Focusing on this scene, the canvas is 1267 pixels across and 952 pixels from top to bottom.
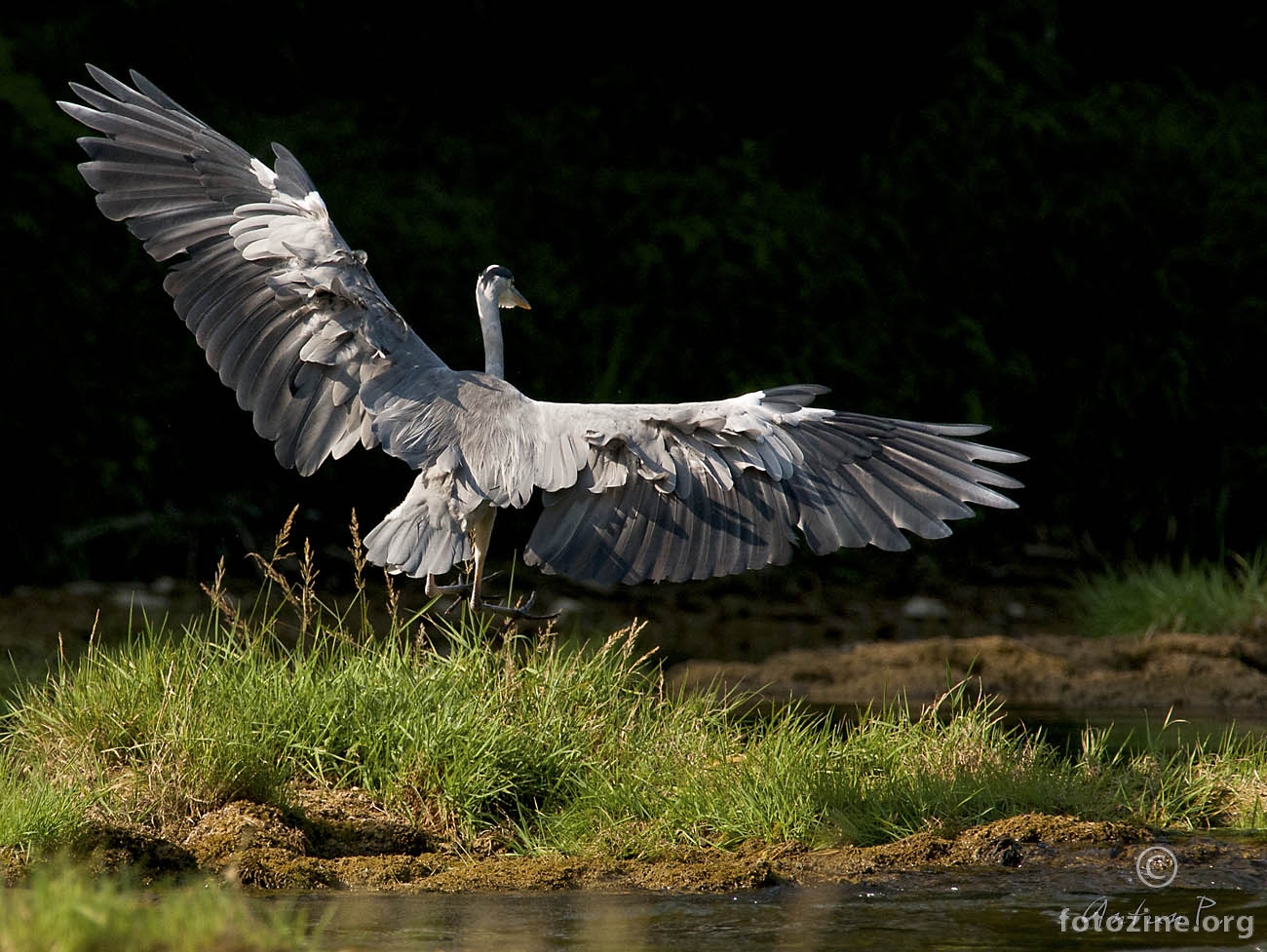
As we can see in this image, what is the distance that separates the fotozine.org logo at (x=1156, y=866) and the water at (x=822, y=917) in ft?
0.24

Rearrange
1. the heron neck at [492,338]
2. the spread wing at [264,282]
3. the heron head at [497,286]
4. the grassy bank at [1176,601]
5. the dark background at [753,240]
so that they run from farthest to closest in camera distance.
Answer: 1. the dark background at [753,240]
2. the grassy bank at [1176,601]
3. the heron head at [497,286]
4. the heron neck at [492,338]
5. the spread wing at [264,282]

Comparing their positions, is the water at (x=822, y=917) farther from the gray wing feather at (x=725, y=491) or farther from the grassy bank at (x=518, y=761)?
the gray wing feather at (x=725, y=491)

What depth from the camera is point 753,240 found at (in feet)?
31.4

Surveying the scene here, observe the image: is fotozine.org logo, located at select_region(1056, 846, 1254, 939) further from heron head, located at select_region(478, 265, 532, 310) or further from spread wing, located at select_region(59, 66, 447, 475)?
heron head, located at select_region(478, 265, 532, 310)

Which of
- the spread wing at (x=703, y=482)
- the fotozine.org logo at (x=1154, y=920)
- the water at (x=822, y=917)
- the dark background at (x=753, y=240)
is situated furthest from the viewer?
the dark background at (x=753, y=240)

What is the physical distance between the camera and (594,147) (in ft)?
32.1

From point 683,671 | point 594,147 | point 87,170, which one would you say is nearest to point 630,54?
point 594,147

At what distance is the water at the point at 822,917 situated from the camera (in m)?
3.96

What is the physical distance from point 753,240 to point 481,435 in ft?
15.0

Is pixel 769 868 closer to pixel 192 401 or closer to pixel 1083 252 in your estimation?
pixel 192 401

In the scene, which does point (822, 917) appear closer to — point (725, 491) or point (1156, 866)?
point (1156, 866)

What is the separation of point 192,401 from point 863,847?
5229 millimetres

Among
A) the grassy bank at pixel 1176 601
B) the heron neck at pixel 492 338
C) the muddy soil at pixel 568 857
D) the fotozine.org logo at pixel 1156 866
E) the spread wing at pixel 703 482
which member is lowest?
the grassy bank at pixel 1176 601

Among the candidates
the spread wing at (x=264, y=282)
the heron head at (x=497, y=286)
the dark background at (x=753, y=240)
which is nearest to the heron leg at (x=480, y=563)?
the spread wing at (x=264, y=282)
